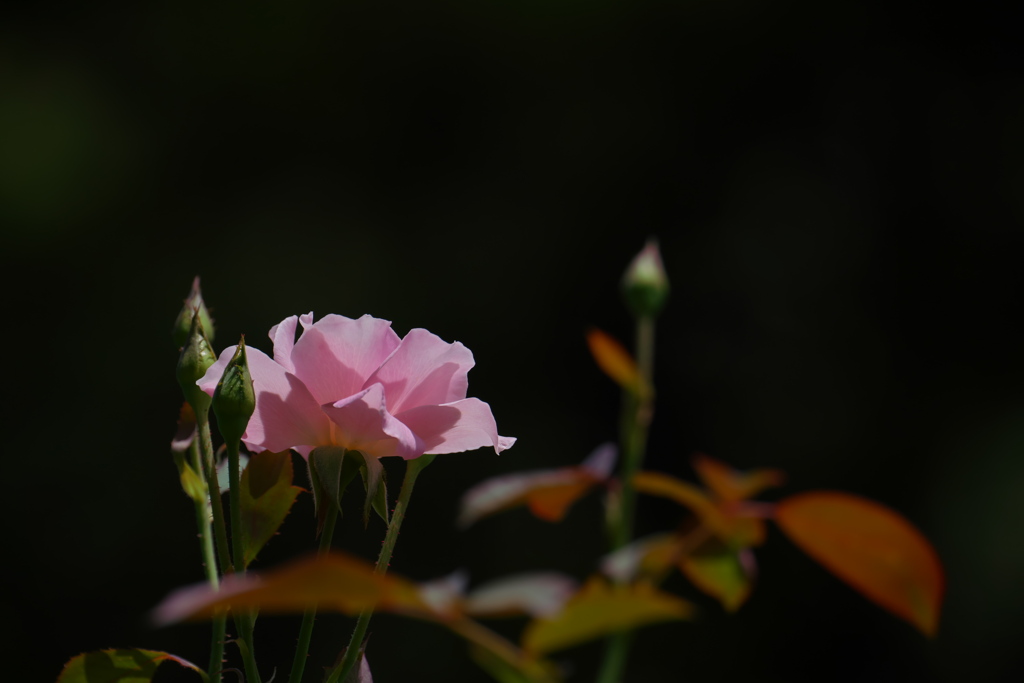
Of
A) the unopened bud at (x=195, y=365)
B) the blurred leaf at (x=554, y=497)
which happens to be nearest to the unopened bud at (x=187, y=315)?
the unopened bud at (x=195, y=365)

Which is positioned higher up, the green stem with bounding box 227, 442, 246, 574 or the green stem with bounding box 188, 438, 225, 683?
the green stem with bounding box 227, 442, 246, 574

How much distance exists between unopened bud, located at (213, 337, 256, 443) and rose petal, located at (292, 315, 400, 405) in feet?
0.07

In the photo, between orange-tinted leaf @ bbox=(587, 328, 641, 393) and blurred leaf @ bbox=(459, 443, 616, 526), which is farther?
orange-tinted leaf @ bbox=(587, 328, 641, 393)

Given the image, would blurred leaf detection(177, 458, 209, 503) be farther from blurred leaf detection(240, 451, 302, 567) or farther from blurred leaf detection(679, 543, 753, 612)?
blurred leaf detection(679, 543, 753, 612)

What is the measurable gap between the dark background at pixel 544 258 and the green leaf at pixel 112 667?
2.14m

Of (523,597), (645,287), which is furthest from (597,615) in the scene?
(645,287)

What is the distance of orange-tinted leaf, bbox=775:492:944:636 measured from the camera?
16cm

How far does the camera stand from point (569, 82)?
10.2 ft

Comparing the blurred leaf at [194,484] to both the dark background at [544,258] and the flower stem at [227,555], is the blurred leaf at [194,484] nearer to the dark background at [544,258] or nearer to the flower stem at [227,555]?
the flower stem at [227,555]

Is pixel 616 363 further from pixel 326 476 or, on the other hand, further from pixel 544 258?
pixel 544 258

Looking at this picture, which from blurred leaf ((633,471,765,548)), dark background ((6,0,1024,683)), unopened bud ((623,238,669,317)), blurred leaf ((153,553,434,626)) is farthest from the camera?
dark background ((6,0,1024,683))

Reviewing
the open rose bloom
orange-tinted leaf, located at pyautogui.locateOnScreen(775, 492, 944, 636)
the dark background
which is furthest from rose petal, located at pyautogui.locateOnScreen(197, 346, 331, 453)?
the dark background

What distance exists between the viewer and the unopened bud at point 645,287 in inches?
15.9

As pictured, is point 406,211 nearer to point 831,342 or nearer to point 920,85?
point 831,342
